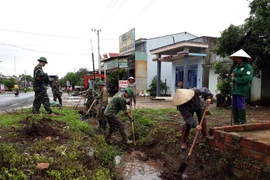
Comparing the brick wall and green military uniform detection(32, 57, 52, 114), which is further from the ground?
green military uniform detection(32, 57, 52, 114)

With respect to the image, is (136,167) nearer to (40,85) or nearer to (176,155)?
(176,155)

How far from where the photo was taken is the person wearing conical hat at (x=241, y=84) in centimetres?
436

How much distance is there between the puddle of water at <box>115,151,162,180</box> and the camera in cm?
390

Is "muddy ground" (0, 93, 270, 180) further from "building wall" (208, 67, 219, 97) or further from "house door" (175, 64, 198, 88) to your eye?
"house door" (175, 64, 198, 88)

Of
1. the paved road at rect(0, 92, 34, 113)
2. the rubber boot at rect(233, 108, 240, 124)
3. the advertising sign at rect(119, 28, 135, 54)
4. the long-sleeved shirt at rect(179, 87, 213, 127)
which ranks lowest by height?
the paved road at rect(0, 92, 34, 113)

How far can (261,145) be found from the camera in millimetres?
2850

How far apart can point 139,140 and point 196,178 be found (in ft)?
7.35

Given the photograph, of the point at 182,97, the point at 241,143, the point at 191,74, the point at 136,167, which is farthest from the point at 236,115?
the point at 191,74

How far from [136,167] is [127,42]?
22.0 m

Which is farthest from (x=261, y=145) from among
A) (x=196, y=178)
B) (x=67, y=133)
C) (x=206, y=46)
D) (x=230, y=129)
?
(x=206, y=46)

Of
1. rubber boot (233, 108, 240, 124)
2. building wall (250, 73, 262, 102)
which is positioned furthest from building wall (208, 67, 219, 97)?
rubber boot (233, 108, 240, 124)

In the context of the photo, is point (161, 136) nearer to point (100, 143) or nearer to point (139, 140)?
point (139, 140)

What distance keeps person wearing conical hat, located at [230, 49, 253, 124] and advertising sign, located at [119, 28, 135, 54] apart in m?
19.4

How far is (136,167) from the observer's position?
4301 millimetres
